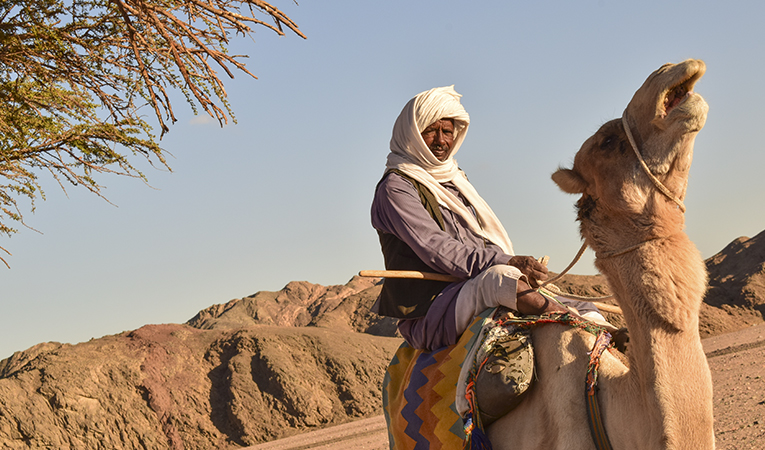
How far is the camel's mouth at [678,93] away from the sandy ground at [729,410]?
5532mm

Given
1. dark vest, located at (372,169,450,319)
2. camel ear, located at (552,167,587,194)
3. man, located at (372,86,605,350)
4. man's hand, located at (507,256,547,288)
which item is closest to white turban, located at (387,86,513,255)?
man, located at (372,86,605,350)

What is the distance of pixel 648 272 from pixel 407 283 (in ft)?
4.56

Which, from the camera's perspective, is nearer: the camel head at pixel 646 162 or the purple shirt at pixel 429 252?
the camel head at pixel 646 162

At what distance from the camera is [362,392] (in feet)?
55.1

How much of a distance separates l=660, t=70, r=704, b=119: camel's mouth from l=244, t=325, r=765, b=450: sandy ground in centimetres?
553

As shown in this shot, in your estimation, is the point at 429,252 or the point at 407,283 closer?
the point at 429,252

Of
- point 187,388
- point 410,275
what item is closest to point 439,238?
point 410,275

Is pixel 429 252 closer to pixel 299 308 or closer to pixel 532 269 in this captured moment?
pixel 532 269

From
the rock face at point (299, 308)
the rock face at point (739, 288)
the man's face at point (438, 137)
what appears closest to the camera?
the man's face at point (438, 137)

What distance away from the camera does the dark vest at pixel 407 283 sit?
3.35m

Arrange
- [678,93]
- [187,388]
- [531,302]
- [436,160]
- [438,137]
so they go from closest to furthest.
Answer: [678,93]
[531,302]
[436,160]
[438,137]
[187,388]

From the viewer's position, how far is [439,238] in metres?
3.24

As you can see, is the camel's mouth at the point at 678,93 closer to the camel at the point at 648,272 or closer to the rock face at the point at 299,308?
the camel at the point at 648,272

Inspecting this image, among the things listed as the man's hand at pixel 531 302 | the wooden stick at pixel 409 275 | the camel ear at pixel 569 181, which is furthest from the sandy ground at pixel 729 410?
the camel ear at pixel 569 181
